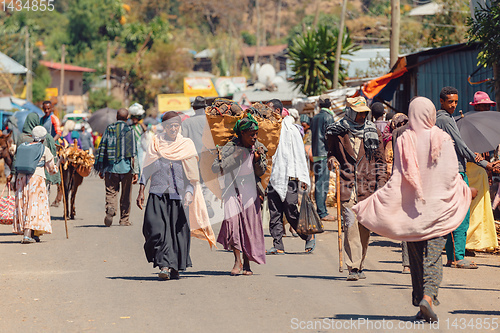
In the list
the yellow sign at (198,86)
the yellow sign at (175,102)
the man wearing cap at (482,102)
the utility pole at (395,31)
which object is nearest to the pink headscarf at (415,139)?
the man wearing cap at (482,102)

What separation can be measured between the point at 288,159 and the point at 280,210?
0.75 meters

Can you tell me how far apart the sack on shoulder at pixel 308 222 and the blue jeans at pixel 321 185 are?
3908 mm

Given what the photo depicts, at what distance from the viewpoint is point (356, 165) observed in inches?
339

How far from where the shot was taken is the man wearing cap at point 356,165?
8.52m

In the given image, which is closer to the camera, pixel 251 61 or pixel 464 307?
pixel 464 307

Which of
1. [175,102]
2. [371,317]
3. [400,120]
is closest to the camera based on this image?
[371,317]

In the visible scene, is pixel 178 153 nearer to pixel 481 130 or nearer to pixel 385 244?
pixel 481 130

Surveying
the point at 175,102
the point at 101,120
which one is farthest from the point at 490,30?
the point at 175,102

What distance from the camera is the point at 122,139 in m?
14.0

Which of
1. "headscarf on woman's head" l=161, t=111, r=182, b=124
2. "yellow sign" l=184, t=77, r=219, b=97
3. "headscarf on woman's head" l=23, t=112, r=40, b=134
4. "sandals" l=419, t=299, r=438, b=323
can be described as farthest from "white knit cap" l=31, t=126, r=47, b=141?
"yellow sign" l=184, t=77, r=219, b=97

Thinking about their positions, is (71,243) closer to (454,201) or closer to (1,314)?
(1,314)

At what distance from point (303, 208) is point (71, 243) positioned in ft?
12.2

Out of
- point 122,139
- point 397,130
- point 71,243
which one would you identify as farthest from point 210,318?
point 122,139

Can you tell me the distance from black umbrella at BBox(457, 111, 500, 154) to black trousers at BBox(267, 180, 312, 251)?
247cm
